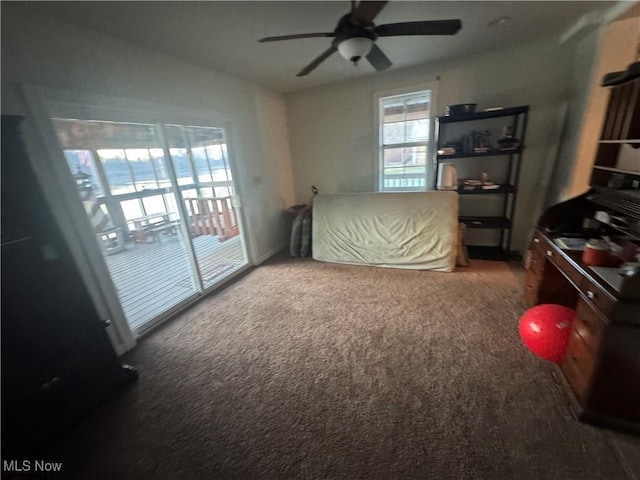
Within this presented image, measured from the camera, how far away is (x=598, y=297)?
47.6 inches

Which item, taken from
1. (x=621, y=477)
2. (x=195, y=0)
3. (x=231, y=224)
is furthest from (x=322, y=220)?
(x=621, y=477)

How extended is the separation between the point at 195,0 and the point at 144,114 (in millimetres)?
1051

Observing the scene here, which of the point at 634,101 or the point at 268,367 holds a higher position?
the point at 634,101

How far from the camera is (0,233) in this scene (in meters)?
1.21

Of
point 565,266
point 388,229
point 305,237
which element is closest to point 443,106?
point 388,229

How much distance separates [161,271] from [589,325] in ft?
13.7

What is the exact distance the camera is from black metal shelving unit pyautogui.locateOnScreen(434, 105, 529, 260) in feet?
9.12

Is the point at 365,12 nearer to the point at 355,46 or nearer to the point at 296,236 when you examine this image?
the point at 355,46

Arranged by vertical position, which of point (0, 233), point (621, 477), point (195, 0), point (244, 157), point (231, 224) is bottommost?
point (621, 477)

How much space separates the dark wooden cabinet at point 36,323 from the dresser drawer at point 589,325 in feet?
9.20

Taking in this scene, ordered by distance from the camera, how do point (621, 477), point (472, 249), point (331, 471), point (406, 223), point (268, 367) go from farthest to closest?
point (472, 249) → point (406, 223) → point (268, 367) → point (331, 471) → point (621, 477)

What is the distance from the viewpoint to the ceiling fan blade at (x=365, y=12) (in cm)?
125

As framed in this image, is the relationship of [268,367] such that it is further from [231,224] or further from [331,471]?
[231,224]

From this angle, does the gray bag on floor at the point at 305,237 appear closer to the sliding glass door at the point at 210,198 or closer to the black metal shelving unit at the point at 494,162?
the sliding glass door at the point at 210,198
